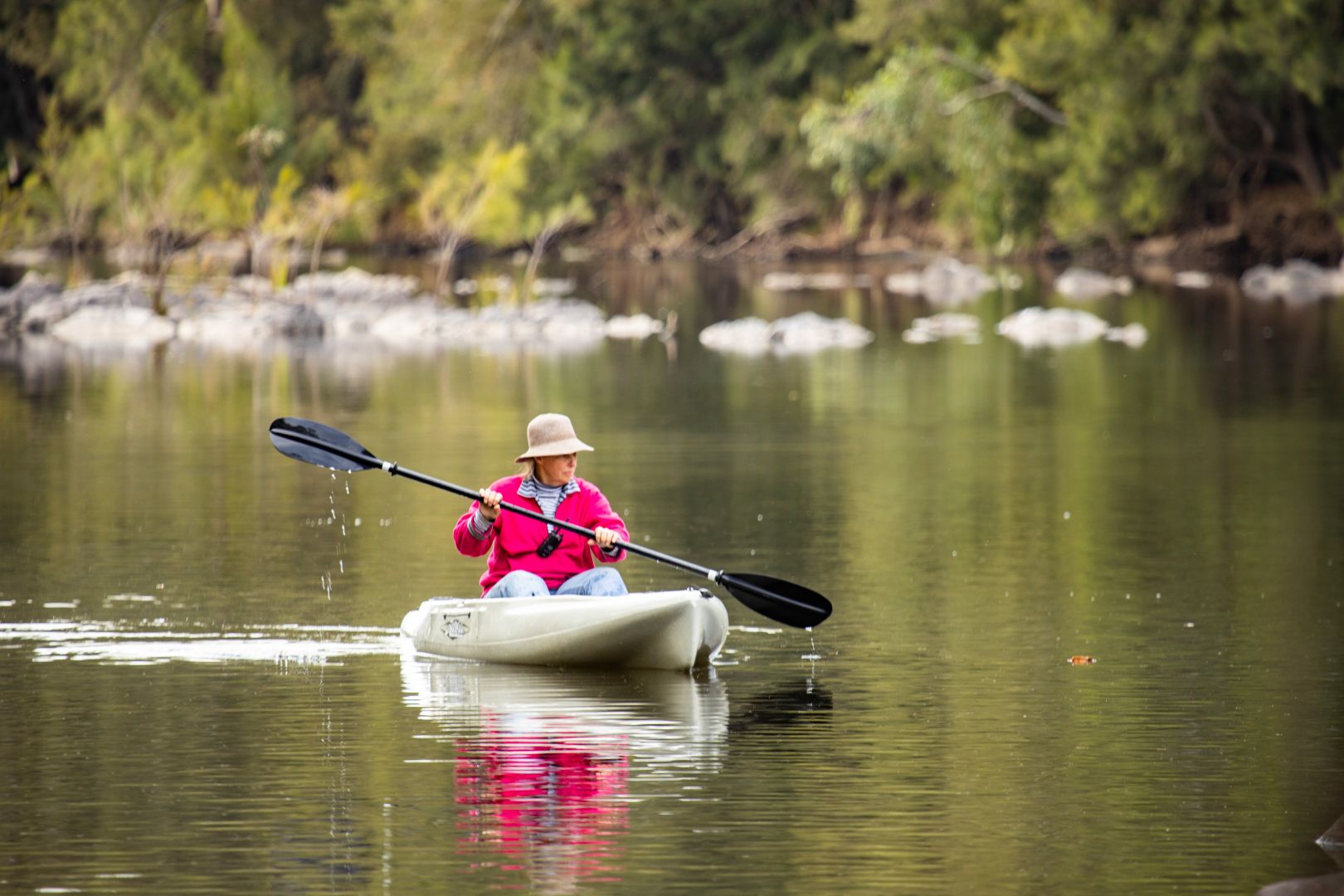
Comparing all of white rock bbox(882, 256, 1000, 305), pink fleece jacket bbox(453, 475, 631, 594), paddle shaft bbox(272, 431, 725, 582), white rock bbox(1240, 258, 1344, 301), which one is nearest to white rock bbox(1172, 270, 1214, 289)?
white rock bbox(1240, 258, 1344, 301)

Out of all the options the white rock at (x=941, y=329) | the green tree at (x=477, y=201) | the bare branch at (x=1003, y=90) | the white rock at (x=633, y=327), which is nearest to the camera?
the white rock at (x=941, y=329)

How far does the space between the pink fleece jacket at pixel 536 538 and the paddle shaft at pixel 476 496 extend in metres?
0.07

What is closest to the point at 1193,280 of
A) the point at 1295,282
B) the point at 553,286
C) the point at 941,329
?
the point at 1295,282

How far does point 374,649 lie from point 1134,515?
6.52 meters

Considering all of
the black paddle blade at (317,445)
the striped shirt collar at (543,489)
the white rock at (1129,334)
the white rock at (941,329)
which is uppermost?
the white rock at (941,329)

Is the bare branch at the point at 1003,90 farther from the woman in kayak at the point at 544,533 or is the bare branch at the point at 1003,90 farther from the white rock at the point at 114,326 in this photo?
the woman in kayak at the point at 544,533

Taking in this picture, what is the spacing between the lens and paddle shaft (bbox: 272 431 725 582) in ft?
34.8

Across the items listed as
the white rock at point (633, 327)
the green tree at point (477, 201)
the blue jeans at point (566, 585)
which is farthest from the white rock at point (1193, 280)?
the blue jeans at point (566, 585)

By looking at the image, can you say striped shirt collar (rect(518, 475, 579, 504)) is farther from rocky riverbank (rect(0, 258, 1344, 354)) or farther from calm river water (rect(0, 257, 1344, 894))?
rocky riverbank (rect(0, 258, 1344, 354))

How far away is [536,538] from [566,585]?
0.25 meters

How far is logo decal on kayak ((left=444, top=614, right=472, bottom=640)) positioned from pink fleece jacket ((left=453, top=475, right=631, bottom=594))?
0.24 meters

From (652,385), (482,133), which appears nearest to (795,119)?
(482,133)

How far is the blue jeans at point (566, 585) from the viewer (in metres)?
10.8

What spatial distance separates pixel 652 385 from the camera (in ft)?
92.8
